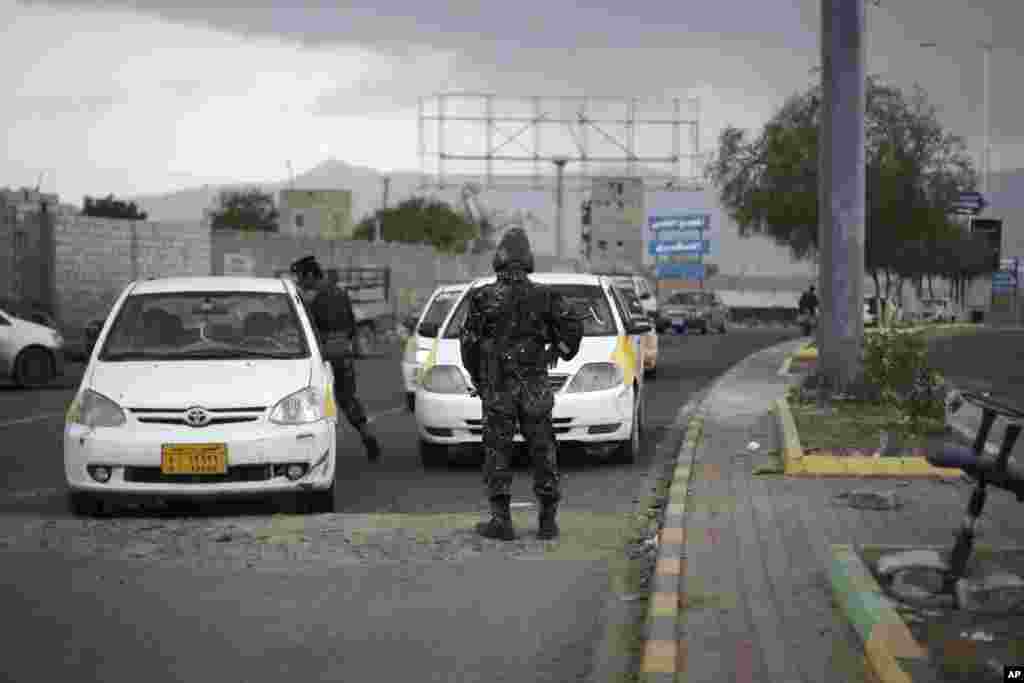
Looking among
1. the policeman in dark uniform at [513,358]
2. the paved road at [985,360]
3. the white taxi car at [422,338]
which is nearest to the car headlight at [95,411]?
the policeman in dark uniform at [513,358]

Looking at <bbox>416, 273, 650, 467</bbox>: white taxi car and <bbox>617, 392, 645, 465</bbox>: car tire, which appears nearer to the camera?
<bbox>416, 273, 650, 467</bbox>: white taxi car

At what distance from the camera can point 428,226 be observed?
4523 inches

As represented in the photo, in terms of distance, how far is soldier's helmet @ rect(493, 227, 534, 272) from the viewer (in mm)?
8711

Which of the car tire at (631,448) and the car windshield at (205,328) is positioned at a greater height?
the car windshield at (205,328)

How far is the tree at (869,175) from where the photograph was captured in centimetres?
3631

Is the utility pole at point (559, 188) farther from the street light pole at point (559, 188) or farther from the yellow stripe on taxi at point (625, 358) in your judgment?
the yellow stripe on taxi at point (625, 358)

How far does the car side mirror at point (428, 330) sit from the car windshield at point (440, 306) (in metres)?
0.95

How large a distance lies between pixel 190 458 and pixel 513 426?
2164mm

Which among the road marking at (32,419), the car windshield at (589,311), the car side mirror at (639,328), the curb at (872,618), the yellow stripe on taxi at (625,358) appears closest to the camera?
the curb at (872,618)

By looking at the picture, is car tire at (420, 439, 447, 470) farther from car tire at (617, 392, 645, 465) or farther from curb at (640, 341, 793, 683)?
curb at (640, 341, 793, 683)

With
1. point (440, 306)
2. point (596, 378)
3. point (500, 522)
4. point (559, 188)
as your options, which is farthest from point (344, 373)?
point (559, 188)

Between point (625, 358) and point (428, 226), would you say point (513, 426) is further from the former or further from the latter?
point (428, 226)

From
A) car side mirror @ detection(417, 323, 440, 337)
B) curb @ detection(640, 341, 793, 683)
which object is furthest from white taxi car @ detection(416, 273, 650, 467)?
car side mirror @ detection(417, 323, 440, 337)

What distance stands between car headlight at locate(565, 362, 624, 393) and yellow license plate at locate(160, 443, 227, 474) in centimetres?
401
